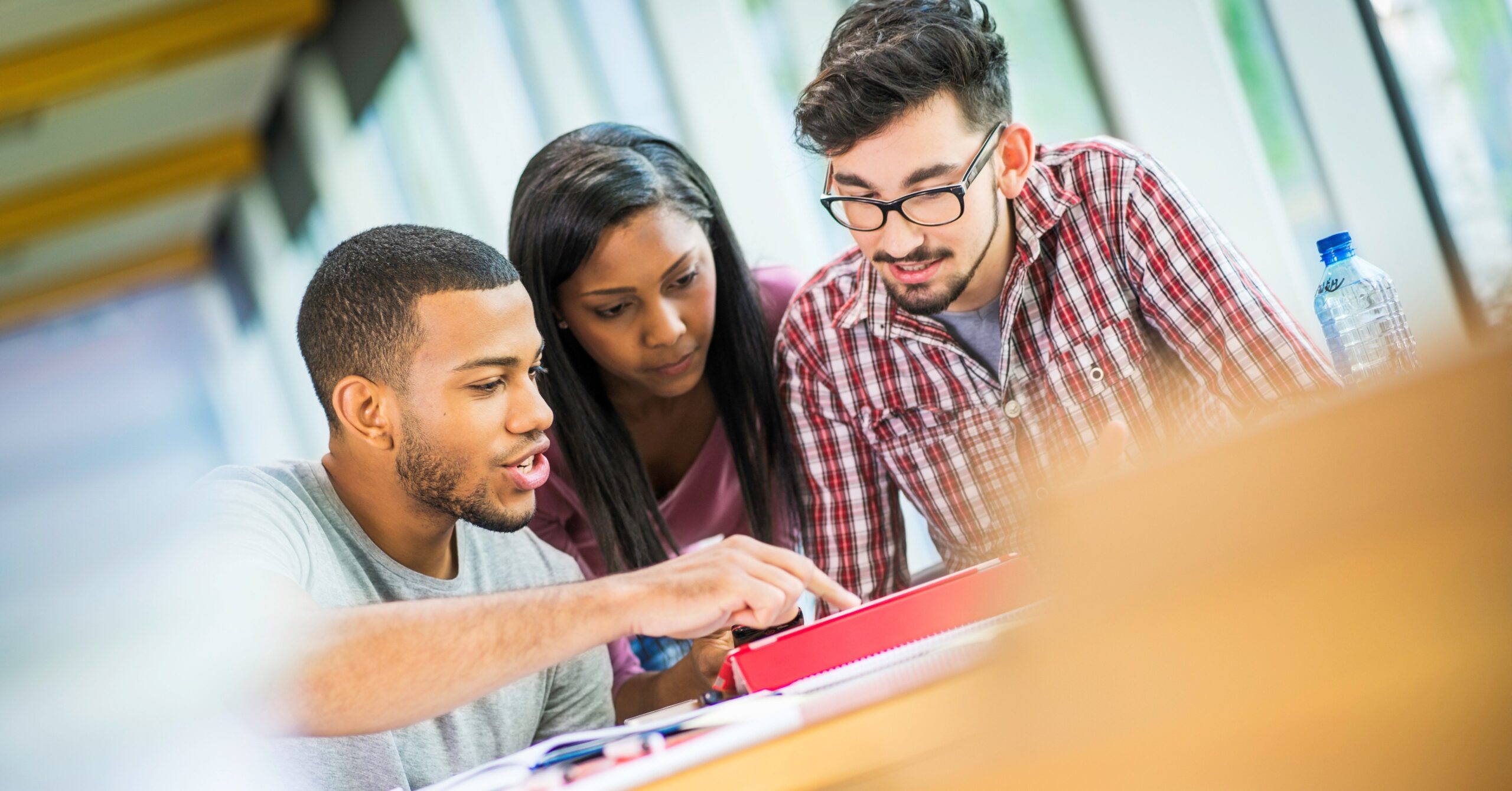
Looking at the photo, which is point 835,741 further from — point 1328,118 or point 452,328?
point 1328,118

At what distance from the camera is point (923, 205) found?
1.61 m

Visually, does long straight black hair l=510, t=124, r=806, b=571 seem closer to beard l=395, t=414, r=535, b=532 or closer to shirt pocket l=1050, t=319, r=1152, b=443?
beard l=395, t=414, r=535, b=532

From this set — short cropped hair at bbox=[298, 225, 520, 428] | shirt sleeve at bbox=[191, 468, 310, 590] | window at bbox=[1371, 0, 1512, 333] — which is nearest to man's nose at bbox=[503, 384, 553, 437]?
short cropped hair at bbox=[298, 225, 520, 428]

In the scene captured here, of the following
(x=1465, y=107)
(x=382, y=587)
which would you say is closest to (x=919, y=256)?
(x=382, y=587)

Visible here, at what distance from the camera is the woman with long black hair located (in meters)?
1.75

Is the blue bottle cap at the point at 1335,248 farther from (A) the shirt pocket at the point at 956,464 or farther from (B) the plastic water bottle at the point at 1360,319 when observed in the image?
(A) the shirt pocket at the point at 956,464

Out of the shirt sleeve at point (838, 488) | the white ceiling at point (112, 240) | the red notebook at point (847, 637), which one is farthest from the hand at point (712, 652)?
the white ceiling at point (112, 240)

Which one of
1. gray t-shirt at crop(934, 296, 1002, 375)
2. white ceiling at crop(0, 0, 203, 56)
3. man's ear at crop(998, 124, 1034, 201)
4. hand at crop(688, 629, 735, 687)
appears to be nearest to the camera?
hand at crop(688, 629, 735, 687)

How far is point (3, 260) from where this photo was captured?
9312 mm

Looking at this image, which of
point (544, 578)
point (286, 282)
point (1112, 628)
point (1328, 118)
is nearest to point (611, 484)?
point (544, 578)

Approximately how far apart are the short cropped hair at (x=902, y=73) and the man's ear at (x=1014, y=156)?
1.2 inches

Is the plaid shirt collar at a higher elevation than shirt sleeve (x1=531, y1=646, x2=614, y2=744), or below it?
higher

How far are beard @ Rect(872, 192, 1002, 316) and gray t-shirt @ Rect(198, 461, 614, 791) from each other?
0.63m

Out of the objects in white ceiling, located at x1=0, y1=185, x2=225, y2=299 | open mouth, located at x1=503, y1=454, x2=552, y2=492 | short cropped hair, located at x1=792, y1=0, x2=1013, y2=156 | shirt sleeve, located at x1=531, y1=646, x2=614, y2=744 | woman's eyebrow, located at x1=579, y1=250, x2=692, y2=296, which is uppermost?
white ceiling, located at x1=0, y1=185, x2=225, y2=299
